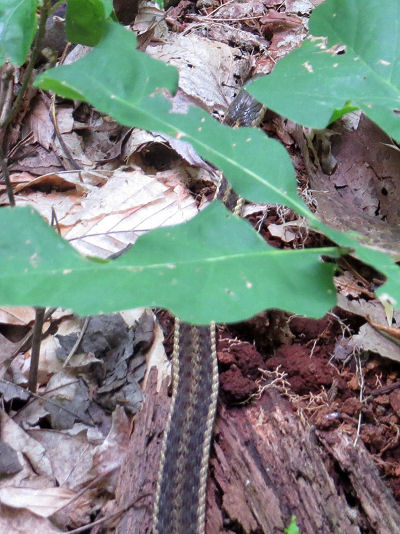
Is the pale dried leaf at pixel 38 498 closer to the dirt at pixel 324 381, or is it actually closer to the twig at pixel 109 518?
the twig at pixel 109 518

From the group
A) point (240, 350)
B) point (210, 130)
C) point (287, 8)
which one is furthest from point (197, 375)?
point (287, 8)

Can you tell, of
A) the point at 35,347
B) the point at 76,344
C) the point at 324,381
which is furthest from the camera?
the point at 76,344

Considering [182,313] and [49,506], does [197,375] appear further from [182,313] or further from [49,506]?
[182,313]

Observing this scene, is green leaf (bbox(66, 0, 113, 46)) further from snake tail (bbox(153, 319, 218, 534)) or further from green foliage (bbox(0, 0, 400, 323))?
snake tail (bbox(153, 319, 218, 534))

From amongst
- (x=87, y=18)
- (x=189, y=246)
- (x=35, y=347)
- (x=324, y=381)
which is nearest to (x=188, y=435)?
(x=324, y=381)

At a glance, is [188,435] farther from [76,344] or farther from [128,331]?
[76,344]
